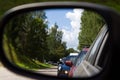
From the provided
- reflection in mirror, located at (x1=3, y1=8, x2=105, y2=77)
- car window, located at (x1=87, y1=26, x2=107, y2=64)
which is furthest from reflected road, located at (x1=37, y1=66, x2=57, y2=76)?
car window, located at (x1=87, y1=26, x2=107, y2=64)

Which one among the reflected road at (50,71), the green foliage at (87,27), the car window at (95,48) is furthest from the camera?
the car window at (95,48)

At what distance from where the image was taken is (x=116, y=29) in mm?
1896

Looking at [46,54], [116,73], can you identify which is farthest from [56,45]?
[116,73]

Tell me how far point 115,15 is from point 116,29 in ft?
0.22

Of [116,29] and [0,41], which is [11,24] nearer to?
[0,41]

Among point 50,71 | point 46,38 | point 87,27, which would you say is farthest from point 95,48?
point 50,71

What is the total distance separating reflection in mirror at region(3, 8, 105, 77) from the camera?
2469mm

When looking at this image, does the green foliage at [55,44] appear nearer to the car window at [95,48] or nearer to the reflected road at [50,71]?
the reflected road at [50,71]

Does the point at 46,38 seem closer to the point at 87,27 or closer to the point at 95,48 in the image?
the point at 87,27

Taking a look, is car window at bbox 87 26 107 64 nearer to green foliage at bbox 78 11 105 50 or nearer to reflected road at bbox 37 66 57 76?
green foliage at bbox 78 11 105 50

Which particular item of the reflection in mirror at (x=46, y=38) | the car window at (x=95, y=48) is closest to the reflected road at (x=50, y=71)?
the reflection in mirror at (x=46, y=38)

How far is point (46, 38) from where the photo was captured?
99.4 inches

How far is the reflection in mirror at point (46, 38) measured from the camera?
2.47 metres

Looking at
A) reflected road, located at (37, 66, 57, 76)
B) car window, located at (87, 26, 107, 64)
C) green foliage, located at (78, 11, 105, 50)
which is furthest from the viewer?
car window, located at (87, 26, 107, 64)
